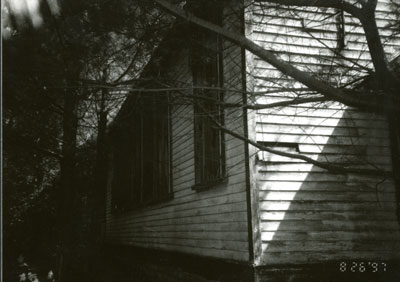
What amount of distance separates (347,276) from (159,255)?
5409 millimetres

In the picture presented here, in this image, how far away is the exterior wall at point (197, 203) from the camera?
20.4 feet

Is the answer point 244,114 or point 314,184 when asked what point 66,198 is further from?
point 244,114

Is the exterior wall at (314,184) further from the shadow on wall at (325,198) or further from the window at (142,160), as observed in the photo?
the window at (142,160)

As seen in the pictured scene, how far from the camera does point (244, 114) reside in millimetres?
5055

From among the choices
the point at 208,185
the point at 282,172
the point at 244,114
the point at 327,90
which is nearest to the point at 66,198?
the point at 208,185

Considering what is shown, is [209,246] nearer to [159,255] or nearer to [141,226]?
[159,255]

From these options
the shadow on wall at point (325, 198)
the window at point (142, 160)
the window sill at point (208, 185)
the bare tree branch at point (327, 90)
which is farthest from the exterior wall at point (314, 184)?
the window at point (142, 160)

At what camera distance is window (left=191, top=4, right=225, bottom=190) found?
20.5 ft

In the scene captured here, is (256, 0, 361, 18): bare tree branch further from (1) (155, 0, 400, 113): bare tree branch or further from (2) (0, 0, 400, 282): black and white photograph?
(1) (155, 0, 400, 113): bare tree branch

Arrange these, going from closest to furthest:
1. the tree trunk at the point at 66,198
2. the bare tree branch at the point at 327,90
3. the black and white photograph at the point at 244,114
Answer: the bare tree branch at the point at 327,90 < the black and white photograph at the point at 244,114 < the tree trunk at the point at 66,198

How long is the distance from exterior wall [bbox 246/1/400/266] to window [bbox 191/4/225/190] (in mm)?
635

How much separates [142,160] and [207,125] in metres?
5.74

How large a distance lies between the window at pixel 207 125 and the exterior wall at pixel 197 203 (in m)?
0.16

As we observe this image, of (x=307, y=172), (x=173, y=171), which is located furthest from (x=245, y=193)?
(x=173, y=171)
